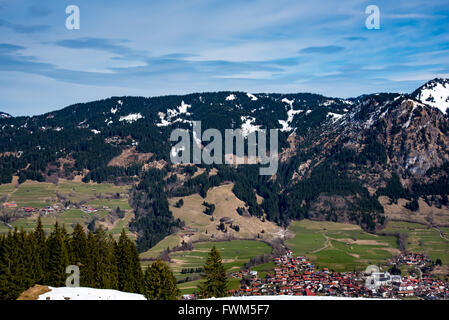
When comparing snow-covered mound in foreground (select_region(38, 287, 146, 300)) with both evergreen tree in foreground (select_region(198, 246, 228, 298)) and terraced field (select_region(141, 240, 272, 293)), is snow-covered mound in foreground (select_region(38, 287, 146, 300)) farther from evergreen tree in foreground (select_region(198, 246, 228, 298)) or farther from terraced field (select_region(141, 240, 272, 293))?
terraced field (select_region(141, 240, 272, 293))

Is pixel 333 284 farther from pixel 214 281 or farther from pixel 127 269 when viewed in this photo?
pixel 127 269

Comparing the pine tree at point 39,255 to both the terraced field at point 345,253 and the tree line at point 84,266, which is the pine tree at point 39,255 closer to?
the tree line at point 84,266

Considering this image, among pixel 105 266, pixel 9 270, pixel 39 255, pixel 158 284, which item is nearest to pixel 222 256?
pixel 105 266

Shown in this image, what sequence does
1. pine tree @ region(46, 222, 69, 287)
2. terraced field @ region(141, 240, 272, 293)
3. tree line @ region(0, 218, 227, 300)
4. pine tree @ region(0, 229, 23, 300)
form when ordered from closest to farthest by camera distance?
pine tree @ region(0, 229, 23, 300)
tree line @ region(0, 218, 227, 300)
pine tree @ region(46, 222, 69, 287)
terraced field @ region(141, 240, 272, 293)

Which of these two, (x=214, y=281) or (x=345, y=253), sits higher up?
(x=214, y=281)

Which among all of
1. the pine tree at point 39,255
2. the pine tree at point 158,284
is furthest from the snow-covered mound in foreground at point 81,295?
the pine tree at point 39,255

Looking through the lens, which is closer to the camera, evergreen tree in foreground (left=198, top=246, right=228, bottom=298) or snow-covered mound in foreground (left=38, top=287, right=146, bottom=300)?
snow-covered mound in foreground (left=38, top=287, right=146, bottom=300)

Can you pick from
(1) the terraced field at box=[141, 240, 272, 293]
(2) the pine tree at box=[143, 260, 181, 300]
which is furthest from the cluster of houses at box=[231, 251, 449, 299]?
(2) the pine tree at box=[143, 260, 181, 300]
